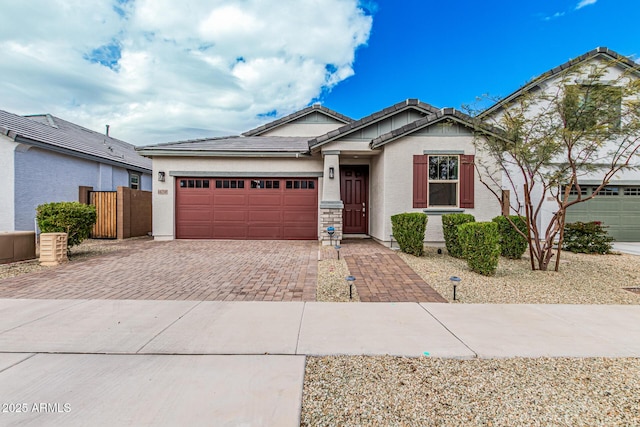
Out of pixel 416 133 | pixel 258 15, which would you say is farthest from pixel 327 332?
pixel 258 15

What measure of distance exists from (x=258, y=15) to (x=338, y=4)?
2.66m

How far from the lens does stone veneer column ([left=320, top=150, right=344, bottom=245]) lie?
9.82 metres

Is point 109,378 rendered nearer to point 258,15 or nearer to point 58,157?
point 258,15

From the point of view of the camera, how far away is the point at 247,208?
11.3 metres

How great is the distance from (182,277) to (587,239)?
11480 mm

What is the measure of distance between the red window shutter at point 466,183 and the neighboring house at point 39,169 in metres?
14.1

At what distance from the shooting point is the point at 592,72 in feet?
18.5

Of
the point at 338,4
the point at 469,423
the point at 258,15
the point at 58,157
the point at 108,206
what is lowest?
the point at 469,423

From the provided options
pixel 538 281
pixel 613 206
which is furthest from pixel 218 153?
pixel 613 206

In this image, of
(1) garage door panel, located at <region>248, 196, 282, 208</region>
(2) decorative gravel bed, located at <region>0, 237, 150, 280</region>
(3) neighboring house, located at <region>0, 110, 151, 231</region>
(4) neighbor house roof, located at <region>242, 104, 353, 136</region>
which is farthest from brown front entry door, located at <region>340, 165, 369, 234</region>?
(3) neighboring house, located at <region>0, 110, 151, 231</region>

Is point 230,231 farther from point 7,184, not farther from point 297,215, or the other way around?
point 7,184

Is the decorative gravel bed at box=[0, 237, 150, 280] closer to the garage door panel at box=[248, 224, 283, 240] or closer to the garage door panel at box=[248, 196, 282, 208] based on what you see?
the garage door panel at box=[248, 224, 283, 240]

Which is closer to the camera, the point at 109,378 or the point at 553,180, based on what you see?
the point at 109,378

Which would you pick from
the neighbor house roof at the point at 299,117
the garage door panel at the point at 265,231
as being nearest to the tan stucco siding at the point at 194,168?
the garage door panel at the point at 265,231
